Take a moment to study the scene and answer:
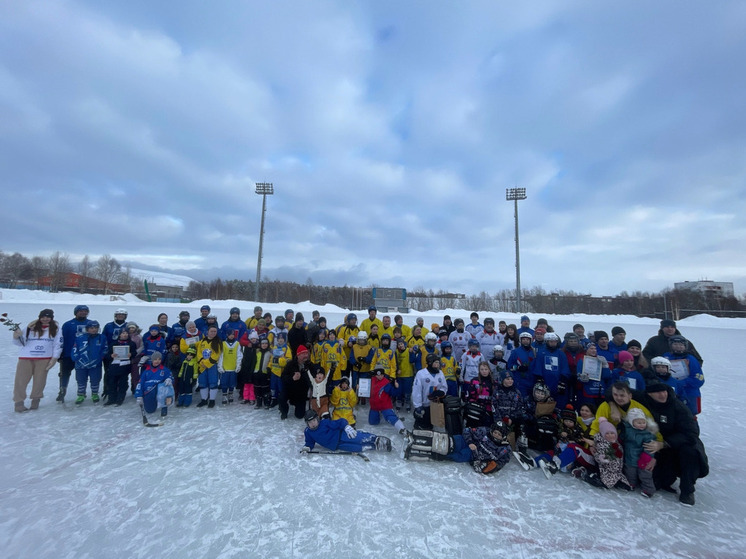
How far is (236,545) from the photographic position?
8.56ft

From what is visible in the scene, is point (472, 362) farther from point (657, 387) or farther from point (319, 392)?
point (319, 392)

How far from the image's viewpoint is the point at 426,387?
16.7ft

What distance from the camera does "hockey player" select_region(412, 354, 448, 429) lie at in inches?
196

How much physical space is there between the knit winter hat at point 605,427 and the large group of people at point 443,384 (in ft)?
0.05

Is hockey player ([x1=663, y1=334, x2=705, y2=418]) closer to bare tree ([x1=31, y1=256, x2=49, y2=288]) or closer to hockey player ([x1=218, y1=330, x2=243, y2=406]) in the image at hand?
hockey player ([x1=218, y1=330, x2=243, y2=406])

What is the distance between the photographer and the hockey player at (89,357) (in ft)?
18.0

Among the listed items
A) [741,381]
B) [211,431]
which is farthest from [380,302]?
[211,431]

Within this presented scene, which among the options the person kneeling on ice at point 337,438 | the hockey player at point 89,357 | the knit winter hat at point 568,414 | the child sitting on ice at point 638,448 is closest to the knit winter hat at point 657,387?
the child sitting on ice at point 638,448

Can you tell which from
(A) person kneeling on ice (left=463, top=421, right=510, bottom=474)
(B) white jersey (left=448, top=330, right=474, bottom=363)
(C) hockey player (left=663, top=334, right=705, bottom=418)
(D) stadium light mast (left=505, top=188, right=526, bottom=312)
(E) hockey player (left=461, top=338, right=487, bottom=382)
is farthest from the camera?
(D) stadium light mast (left=505, top=188, right=526, bottom=312)

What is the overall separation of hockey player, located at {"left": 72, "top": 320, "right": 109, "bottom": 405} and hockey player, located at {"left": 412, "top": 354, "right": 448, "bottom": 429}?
5.62m

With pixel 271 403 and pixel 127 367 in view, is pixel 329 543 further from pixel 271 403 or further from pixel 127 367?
pixel 127 367

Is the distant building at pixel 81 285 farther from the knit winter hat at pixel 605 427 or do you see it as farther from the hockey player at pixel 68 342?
the knit winter hat at pixel 605 427

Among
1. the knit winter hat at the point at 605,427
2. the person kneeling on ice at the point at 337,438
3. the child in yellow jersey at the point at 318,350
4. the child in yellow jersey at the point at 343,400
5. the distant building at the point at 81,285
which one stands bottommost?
the person kneeling on ice at the point at 337,438

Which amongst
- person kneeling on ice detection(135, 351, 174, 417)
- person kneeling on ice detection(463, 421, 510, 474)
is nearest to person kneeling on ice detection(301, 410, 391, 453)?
person kneeling on ice detection(463, 421, 510, 474)
